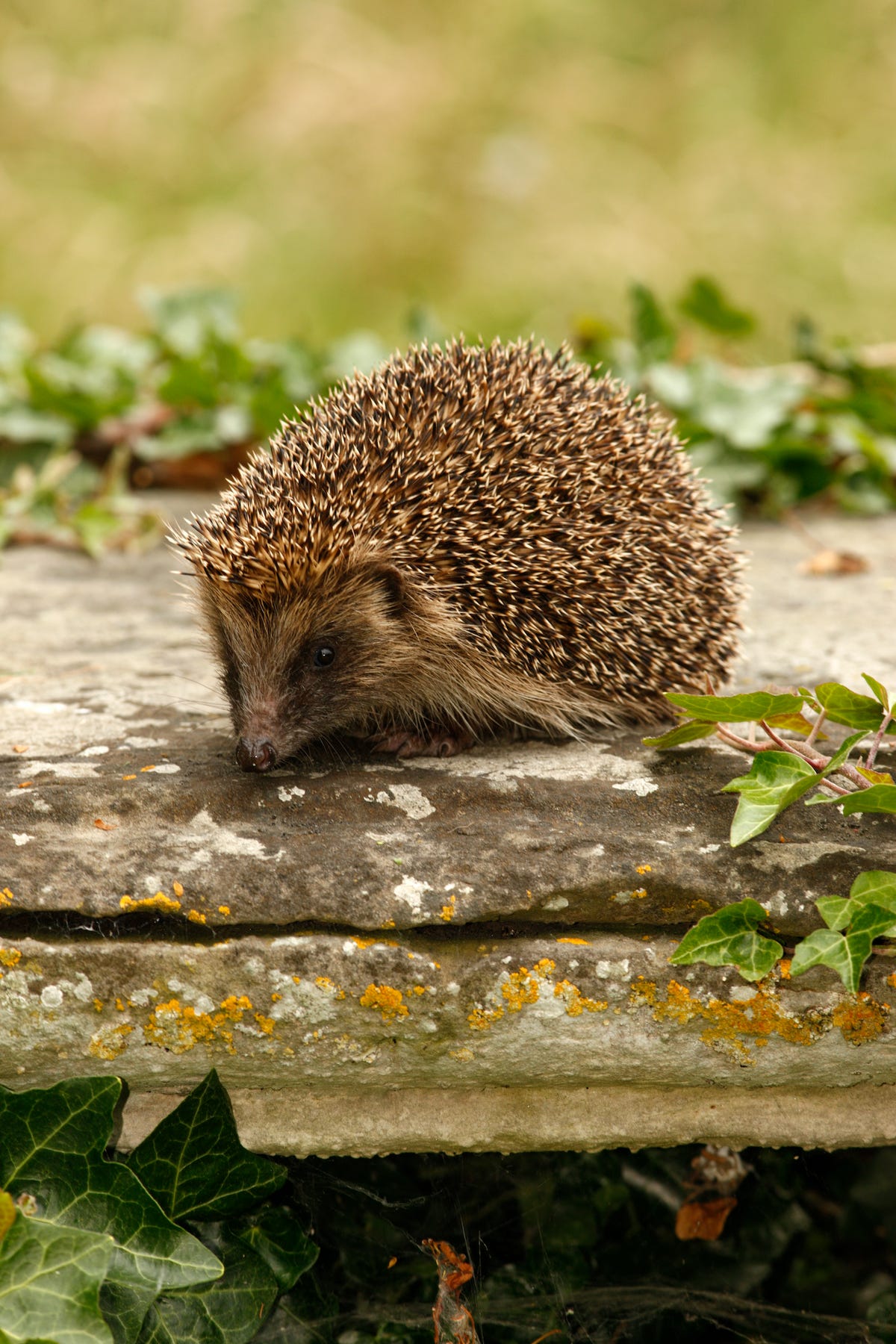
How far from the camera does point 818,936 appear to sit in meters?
2.10

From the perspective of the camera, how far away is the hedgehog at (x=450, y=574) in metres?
2.72

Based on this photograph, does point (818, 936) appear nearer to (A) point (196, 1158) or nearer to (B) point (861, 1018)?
(B) point (861, 1018)

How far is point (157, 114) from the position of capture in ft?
28.3

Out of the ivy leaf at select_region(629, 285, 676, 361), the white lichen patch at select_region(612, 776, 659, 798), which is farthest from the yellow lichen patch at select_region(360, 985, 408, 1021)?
the ivy leaf at select_region(629, 285, 676, 361)

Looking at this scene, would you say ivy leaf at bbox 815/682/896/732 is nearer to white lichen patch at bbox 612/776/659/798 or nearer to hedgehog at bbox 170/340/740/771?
white lichen patch at bbox 612/776/659/798

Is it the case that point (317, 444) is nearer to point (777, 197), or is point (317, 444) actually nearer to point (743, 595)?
point (743, 595)

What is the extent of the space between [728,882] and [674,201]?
6902 millimetres

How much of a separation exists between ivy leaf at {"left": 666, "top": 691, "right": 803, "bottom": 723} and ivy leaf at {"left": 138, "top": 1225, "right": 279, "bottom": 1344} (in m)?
1.25

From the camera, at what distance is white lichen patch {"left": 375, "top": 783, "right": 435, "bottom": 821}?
94.2 inches

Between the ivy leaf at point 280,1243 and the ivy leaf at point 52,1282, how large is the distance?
0.35 metres

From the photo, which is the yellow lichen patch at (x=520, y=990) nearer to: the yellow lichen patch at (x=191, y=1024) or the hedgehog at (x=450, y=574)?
the yellow lichen patch at (x=191, y=1024)

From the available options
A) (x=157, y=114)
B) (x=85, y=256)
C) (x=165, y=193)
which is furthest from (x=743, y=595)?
(x=157, y=114)

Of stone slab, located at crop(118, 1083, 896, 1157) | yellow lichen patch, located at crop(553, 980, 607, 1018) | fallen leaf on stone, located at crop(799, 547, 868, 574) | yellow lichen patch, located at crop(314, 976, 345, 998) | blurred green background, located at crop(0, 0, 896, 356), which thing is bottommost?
stone slab, located at crop(118, 1083, 896, 1157)

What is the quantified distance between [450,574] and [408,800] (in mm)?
568
